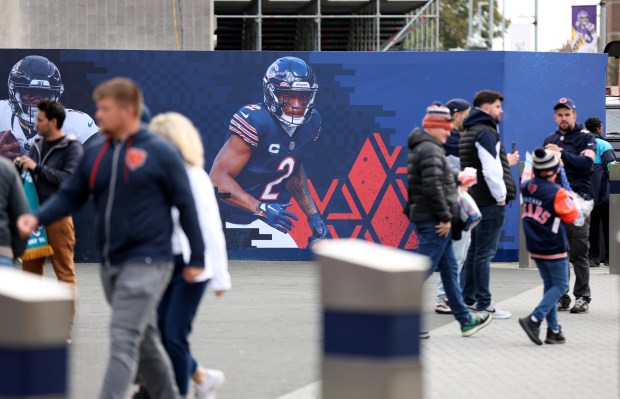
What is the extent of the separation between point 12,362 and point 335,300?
117 centimetres

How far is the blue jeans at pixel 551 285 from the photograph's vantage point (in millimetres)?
10461

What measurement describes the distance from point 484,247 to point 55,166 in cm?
391

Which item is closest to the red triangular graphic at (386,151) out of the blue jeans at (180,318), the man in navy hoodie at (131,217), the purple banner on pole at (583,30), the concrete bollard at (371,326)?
the blue jeans at (180,318)

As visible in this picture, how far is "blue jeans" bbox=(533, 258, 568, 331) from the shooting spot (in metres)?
10.5

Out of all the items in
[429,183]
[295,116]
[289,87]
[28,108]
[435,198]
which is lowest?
[435,198]

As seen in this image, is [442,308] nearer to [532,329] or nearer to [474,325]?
[474,325]

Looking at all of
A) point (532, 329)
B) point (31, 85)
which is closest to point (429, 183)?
point (532, 329)

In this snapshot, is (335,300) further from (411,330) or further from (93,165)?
(93,165)

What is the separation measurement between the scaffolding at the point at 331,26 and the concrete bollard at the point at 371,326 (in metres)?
27.4

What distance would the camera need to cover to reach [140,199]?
22.4 feet

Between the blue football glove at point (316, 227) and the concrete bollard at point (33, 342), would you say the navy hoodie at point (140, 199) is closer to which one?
the concrete bollard at point (33, 342)

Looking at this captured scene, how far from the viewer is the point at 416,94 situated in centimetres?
1719

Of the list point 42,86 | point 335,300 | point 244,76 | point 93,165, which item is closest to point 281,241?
point 244,76

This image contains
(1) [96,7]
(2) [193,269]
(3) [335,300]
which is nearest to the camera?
(3) [335,300]
